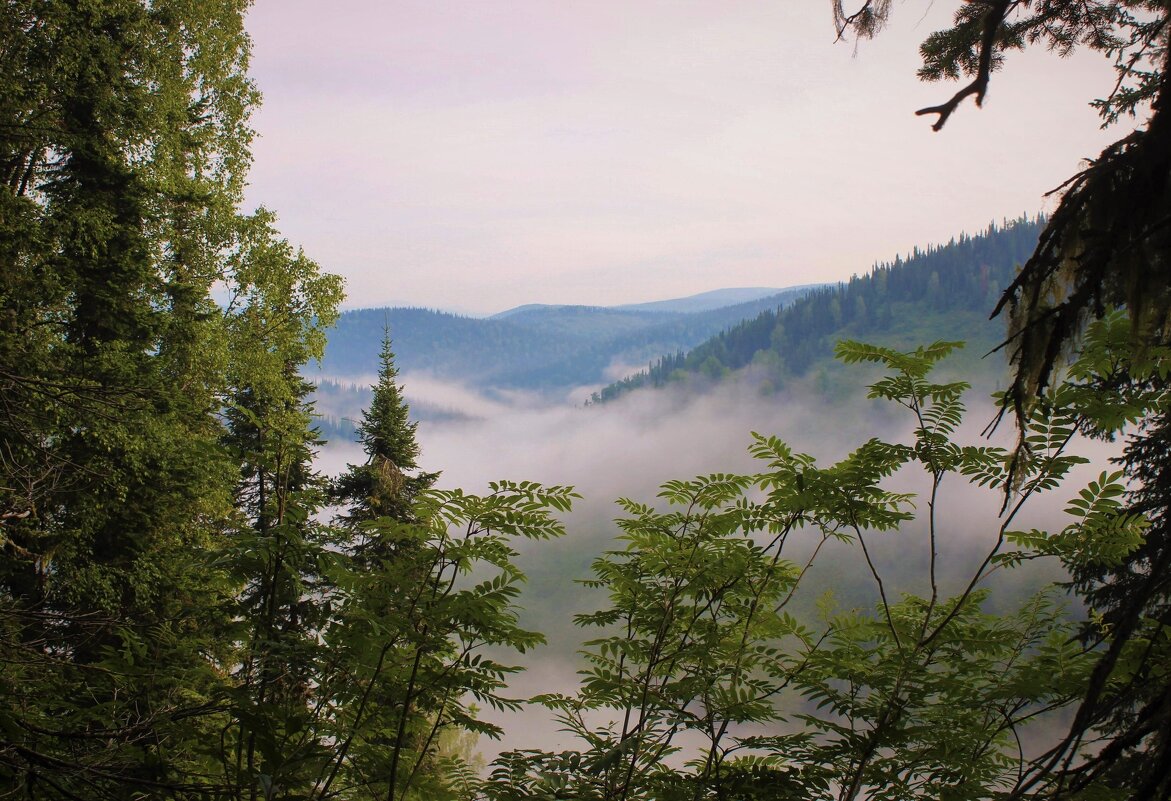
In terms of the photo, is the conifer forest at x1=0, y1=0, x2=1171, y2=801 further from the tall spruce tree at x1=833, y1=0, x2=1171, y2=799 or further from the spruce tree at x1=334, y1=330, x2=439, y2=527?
the spruce tree at x1=334, y1=330, x2=439, y2=527

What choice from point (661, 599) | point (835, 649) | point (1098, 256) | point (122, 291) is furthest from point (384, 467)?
point (1098, 256)

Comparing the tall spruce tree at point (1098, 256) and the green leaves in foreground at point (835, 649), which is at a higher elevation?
the tall spruce tree at point (1098, 256)

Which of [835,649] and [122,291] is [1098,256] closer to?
[835,649]

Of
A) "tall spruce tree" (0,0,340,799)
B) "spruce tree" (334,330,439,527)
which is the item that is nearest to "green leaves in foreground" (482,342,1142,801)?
"tall spruce tree" (0,0,340,799)

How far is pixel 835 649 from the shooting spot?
189 inches

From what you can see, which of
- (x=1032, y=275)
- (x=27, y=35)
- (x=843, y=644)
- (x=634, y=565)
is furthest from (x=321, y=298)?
(x=1032, y=275)

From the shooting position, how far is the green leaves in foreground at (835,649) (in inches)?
161

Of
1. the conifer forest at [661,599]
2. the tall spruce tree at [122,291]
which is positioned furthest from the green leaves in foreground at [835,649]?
the tall spruce tree at [122,291]

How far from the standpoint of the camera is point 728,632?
5180mm

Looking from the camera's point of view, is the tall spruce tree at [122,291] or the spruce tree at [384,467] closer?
the tall spruce tree at [122,291]

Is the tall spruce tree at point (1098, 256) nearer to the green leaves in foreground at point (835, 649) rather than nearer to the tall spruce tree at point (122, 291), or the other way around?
the green leaves in foreground at point (835, 649)

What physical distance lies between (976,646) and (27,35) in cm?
1275

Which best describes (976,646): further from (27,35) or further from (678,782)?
(27,35)

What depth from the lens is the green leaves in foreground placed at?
13.4ft
